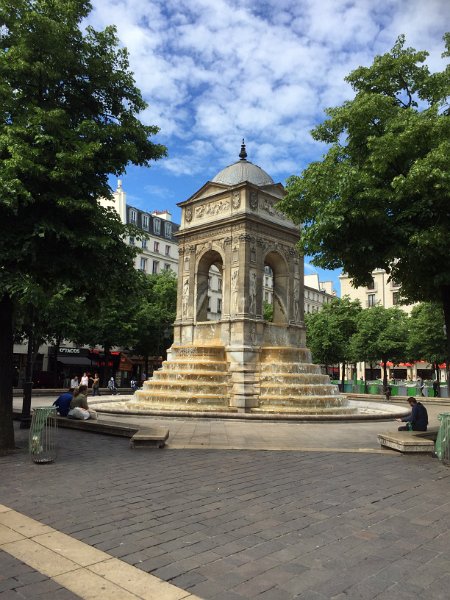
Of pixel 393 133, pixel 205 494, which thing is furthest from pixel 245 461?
pixel 393 133

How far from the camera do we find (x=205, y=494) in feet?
21.4

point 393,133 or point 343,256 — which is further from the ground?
point 393,133

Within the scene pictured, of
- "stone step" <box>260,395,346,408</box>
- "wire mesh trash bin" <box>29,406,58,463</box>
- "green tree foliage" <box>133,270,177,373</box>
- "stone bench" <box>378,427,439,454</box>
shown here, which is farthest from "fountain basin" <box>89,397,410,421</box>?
"green tree foliage" <box>133,270,177,373</box>

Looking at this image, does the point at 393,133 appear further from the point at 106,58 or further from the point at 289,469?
the point at 289,469

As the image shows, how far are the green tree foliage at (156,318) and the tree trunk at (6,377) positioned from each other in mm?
29963

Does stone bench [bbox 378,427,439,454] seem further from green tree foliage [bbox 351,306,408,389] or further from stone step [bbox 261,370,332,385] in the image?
green tree foliage [bbox 351,306,408,389]

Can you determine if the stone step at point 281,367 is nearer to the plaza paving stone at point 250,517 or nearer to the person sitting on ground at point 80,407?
the person sitting on ground at point 80,407

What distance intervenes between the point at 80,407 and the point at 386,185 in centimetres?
999

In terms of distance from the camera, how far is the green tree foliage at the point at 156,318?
4231cm

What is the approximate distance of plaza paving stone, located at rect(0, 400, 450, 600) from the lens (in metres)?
3.92

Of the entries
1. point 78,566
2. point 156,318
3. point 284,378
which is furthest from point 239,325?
point 156,318

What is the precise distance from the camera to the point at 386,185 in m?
11.0

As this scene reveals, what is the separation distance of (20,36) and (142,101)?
2.65m

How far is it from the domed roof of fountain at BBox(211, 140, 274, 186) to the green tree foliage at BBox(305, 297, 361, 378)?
2727 centimetres
